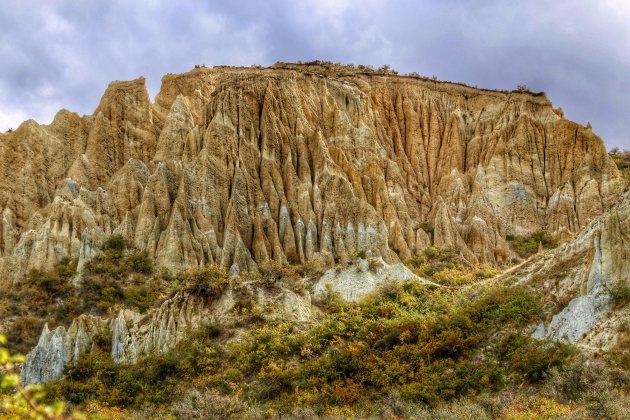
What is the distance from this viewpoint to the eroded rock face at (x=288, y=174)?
39.9 meters

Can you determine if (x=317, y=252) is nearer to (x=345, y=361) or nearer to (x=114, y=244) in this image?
(x=114, y=244)

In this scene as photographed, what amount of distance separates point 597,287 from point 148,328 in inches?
590

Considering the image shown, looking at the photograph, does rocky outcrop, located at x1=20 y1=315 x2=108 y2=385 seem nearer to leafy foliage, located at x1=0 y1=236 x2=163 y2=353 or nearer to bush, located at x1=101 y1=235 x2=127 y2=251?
leafy foliage, located at x1=0 y1=236 x2=163 y2=353

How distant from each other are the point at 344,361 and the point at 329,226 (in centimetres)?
2460

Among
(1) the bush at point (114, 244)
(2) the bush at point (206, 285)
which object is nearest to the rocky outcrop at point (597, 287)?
(2) the bush at point (206, 285)

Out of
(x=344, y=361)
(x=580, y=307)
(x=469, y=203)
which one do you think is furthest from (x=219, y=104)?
(x=580, y=307)

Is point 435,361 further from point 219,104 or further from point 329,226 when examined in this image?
point 219,104

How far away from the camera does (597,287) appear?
15.8m

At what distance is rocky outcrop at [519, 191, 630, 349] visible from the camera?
48.3 feet

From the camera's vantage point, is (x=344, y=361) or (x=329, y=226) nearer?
(x=344, y=361)

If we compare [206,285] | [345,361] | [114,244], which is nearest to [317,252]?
[114,244]

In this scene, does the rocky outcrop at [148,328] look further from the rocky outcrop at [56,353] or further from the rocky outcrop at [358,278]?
the rocky outcrop at [358,278]

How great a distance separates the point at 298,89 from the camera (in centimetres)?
5338

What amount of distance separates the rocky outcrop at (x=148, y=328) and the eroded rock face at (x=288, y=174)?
1394 cm
